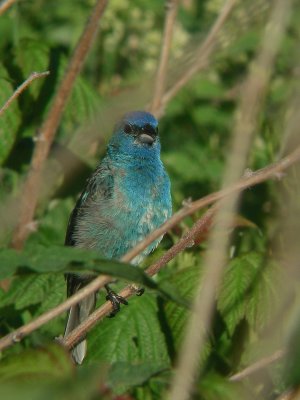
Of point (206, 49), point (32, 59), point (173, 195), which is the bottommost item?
point (173, 195)

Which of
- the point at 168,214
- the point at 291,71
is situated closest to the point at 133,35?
the point at 291,71

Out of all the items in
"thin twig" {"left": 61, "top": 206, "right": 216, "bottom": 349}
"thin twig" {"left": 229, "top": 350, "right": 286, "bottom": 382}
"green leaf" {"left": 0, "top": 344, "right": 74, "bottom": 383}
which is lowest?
"thin twig" {"left": 229, "top": 350, "right": 286, "bottom": 382}

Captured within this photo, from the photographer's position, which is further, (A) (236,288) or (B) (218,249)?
(A) (236,288)

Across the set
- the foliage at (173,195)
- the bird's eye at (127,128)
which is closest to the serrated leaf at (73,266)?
the foliage at (173,195)

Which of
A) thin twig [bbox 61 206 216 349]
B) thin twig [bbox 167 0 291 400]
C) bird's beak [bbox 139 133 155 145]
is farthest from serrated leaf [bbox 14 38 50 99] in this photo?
thin twig [bbox 167 0 291 400]

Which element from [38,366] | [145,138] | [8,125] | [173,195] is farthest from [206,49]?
[38,366]

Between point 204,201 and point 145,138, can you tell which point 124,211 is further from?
point 204,201

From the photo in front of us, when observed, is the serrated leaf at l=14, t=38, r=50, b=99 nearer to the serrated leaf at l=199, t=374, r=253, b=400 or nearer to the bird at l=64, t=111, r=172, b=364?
the bird at l=64, t=111, r=172, b=364

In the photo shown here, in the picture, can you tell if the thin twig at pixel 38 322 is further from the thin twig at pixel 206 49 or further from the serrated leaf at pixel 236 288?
the thin twig at pixel 206 49
